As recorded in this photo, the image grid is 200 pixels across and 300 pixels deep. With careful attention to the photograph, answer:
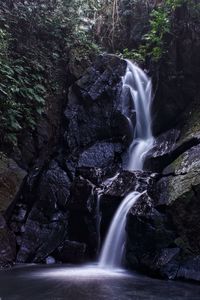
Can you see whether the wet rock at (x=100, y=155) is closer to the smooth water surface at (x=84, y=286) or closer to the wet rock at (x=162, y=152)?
the wet rock at (x=162, y=152)

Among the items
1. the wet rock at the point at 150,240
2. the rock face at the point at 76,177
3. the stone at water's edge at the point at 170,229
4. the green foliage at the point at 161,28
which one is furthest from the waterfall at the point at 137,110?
the wet rock at the point at 150,240

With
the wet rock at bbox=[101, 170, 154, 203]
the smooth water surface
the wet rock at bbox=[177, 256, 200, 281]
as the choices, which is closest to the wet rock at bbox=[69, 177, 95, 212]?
the wet rock at bbox=[101, 170, 154, 203]

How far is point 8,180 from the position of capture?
864 cm

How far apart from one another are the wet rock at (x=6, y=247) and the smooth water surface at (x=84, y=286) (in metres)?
0.40

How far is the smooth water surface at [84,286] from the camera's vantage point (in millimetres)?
5656

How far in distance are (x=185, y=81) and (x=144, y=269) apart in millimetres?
5958

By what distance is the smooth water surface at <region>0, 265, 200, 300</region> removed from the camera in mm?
5656

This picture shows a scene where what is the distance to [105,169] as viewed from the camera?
33.5 ft

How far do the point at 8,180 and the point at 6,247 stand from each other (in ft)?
4.97

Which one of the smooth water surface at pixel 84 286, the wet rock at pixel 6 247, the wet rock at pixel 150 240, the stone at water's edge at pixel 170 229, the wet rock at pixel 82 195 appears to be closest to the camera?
the smooth water surface at pixel 84 286

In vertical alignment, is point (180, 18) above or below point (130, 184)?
above

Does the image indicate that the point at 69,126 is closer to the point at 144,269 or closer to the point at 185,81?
the point at 185,81

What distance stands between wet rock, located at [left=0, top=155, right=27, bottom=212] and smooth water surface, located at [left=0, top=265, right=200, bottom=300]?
1591 millimetres

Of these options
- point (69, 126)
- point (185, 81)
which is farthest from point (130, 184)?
point (185, 81)
